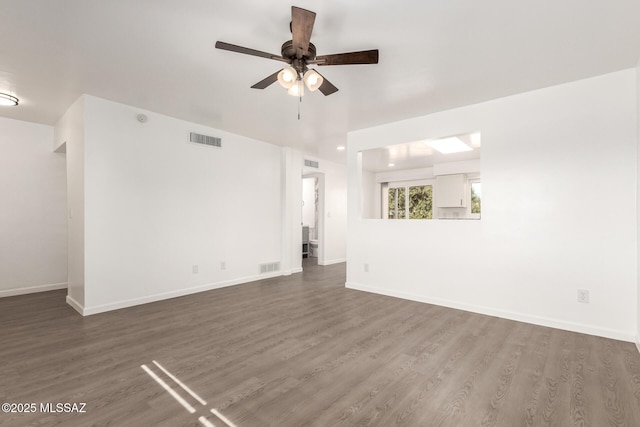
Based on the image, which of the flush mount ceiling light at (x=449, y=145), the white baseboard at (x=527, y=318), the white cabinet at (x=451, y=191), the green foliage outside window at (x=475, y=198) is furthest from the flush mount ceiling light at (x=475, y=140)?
the white baseboard at (x=527, y=318)

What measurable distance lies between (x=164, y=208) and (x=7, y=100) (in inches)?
84.2

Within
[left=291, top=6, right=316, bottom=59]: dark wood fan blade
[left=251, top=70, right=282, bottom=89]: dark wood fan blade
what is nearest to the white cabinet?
[left=251, top=70, right=282, bottom=89]: dark wood fan blade

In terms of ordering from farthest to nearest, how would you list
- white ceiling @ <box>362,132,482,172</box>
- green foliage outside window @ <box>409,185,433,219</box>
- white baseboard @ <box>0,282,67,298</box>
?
green foliage outside window @ <box>409,185,433,219</box> < white ceiling @ <box>362,132,482,172</box> < white baseboard @ <box>0,282,67,298</box>

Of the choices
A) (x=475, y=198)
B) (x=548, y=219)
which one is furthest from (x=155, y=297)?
(x=475, y=198)

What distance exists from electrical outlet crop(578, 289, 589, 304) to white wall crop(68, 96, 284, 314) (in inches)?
184

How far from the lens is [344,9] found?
2.09 m

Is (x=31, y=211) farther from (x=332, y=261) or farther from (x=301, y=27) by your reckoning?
(x=332, y=261)

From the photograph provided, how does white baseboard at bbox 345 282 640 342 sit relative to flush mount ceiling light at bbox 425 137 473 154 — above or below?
below

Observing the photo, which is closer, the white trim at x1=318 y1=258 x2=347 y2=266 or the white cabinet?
the white cabinet

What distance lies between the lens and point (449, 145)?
5.66 m

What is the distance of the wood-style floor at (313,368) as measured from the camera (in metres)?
1.80

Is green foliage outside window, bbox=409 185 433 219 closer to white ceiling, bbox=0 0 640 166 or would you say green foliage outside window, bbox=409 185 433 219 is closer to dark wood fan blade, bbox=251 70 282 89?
white ceiling, bbox=0 0 640 166

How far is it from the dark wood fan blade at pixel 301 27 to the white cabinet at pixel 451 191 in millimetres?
6269

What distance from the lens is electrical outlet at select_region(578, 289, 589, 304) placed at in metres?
3.07
